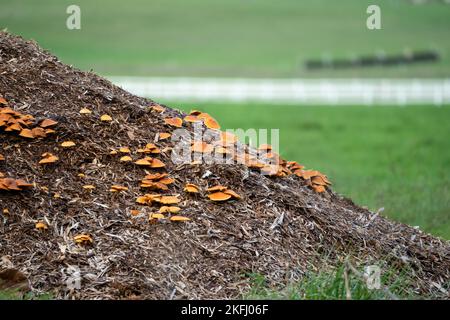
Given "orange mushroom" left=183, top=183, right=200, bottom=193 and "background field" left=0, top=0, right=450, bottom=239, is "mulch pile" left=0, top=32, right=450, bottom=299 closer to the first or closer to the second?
"orange mushroom" left=183, top=183, right=200, bottom=193

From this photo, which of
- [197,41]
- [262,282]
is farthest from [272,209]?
[197,41]

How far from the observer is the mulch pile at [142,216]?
224 inches

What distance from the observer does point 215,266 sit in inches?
229

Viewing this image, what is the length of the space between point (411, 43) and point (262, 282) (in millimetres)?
36510

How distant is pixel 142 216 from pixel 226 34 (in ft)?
123

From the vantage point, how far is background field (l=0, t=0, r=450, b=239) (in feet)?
44.5

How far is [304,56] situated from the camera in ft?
118

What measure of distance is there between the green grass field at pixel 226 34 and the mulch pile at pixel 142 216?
21.7 m

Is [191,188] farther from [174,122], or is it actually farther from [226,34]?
[226,34]

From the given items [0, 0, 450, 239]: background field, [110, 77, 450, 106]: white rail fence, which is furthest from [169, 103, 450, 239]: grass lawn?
[110, 77, 450, 106]: white rail fence

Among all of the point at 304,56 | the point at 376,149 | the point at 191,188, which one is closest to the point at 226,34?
the point at 304,56

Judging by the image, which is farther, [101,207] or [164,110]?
[164,110]

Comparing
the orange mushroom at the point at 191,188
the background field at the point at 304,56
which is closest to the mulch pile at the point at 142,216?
the orange mushroom at the point at 191,188
